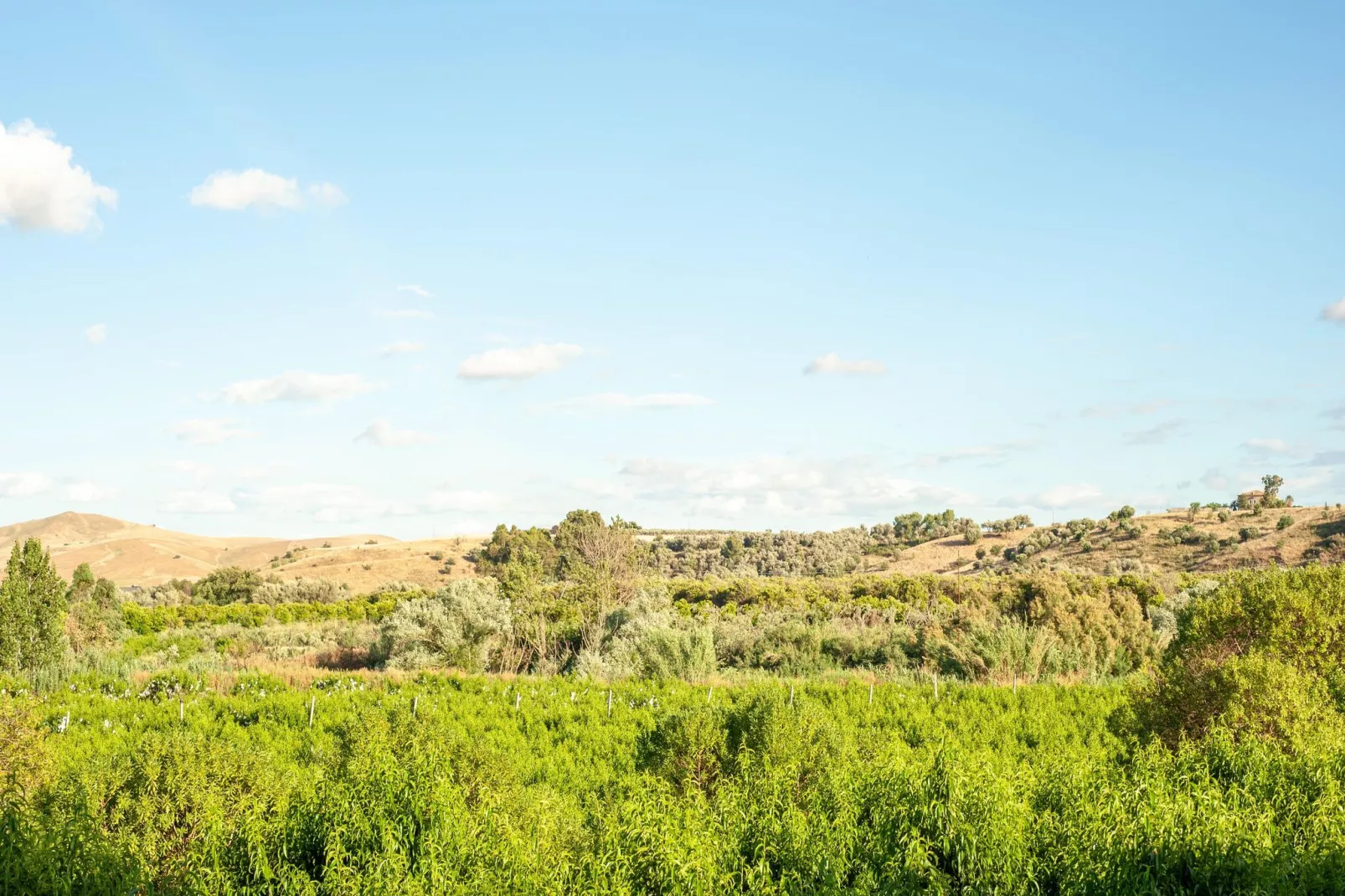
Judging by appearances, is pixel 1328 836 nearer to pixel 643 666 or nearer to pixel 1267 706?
pixel 1267 706

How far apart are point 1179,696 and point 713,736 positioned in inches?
297

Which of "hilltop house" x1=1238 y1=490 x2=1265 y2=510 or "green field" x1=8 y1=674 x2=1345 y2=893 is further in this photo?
"hilltop house" x1=1238 y1=490 x2=1265 y2=510

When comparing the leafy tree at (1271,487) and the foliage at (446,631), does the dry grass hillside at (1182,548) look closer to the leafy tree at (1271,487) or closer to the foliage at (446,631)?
the leafy tree at (1271,487)

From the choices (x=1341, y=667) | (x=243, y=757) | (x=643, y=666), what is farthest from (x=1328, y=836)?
(x=643, y=666)

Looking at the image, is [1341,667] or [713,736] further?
[1341,667]

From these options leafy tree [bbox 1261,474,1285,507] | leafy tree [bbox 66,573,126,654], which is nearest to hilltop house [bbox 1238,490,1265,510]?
leafy tree [bbox 1261,474,1285,507]

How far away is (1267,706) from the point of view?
1263cm

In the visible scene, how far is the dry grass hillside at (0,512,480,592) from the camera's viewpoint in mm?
75688

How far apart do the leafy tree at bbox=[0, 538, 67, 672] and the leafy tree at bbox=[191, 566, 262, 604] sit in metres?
29.8

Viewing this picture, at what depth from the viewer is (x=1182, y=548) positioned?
57.4m

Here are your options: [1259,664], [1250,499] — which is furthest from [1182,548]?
[1259,664]

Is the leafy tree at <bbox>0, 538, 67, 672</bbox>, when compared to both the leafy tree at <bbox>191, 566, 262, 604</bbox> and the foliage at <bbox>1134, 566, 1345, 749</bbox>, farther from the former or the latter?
the leafy tree at <bbox>191, 566, 262, 604</bbox>

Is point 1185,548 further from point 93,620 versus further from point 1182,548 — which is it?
point 93,620

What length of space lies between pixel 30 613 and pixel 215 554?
86.8m
